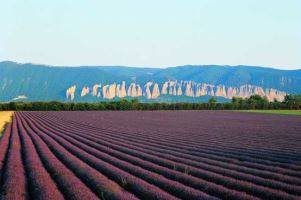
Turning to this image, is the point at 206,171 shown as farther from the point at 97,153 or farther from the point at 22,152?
the point at 22,152

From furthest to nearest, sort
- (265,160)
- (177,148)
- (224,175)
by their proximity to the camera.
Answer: (177,148) < (265,160) < (224,175)

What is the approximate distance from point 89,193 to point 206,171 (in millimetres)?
4654

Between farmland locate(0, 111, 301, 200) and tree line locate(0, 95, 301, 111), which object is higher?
tree line locate(0, 95, 301, 111)

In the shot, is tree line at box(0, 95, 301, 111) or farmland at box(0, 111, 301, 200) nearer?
farmland at box(0, 111, 301, 200)

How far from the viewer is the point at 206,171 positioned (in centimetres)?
1432

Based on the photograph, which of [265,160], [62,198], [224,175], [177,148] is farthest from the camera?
[177,148]

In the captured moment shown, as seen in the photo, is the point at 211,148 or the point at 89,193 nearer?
the point at 89,193

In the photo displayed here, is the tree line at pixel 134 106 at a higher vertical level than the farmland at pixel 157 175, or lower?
higher

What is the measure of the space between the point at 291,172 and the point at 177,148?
8.32m

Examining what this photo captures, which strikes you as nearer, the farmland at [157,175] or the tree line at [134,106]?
the farmland at [157,175]

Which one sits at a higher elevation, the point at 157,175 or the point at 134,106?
the point at 134,106

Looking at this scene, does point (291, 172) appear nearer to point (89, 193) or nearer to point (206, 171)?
point (206, 171)

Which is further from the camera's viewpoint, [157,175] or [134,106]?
[134,106]

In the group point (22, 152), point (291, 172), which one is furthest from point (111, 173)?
point (22, 152)
